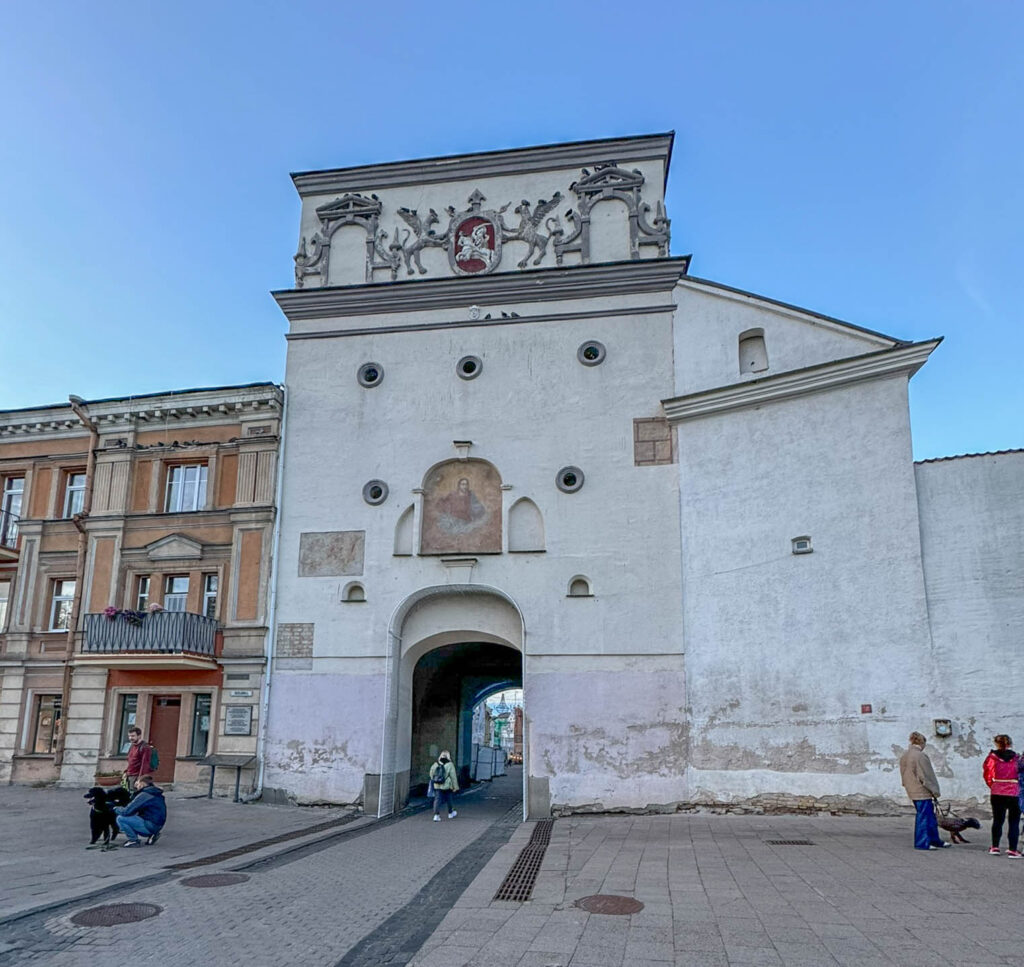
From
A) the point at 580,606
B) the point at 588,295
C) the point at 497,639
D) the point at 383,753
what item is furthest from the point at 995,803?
the point at 588,295

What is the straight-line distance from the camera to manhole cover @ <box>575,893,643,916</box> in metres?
8.58

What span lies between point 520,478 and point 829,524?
21.2 ft

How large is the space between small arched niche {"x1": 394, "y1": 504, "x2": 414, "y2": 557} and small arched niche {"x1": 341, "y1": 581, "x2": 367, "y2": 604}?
1116mm

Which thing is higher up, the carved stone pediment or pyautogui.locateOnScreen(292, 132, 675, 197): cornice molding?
pyautogui.locateOnScreen(292, 132, 675, 197): cornice molding

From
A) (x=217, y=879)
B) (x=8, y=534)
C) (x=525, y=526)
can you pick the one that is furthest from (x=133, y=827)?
(x=8, y=534)

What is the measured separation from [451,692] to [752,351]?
42.9 ft

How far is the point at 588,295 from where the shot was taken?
19953mm

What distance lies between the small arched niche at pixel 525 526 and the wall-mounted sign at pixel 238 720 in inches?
271

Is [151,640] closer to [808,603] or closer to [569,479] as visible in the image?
[569,479]

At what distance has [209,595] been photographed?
20922 millimetres

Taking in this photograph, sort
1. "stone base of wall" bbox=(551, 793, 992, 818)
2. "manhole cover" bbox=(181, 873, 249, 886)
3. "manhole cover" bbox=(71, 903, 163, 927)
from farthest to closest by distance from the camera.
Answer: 1. "stone base of wall" bbox=(551, 793, 992, 818)
2. "manhole cover" bbox=(181, 873, 249, 886)
3. "manhole cover" bbox=(71, 903, 163, 927)

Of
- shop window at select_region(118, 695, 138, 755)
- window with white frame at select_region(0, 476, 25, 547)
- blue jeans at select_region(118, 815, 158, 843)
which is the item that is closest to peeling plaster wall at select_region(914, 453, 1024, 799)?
blue jeans at select_region(118, 815, 158, 843)

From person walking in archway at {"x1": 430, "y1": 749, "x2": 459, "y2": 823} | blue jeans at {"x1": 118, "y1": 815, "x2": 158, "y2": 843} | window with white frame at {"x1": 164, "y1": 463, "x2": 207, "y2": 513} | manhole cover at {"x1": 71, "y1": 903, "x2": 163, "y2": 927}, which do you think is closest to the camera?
manhole cover at {"x1": 71, "y1": 903, "x2": 163, "y2": 927}

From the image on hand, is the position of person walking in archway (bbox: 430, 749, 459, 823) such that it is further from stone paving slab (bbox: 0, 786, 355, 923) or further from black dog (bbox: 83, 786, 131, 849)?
black dog (bbox: 83, 786, 131, 849)
